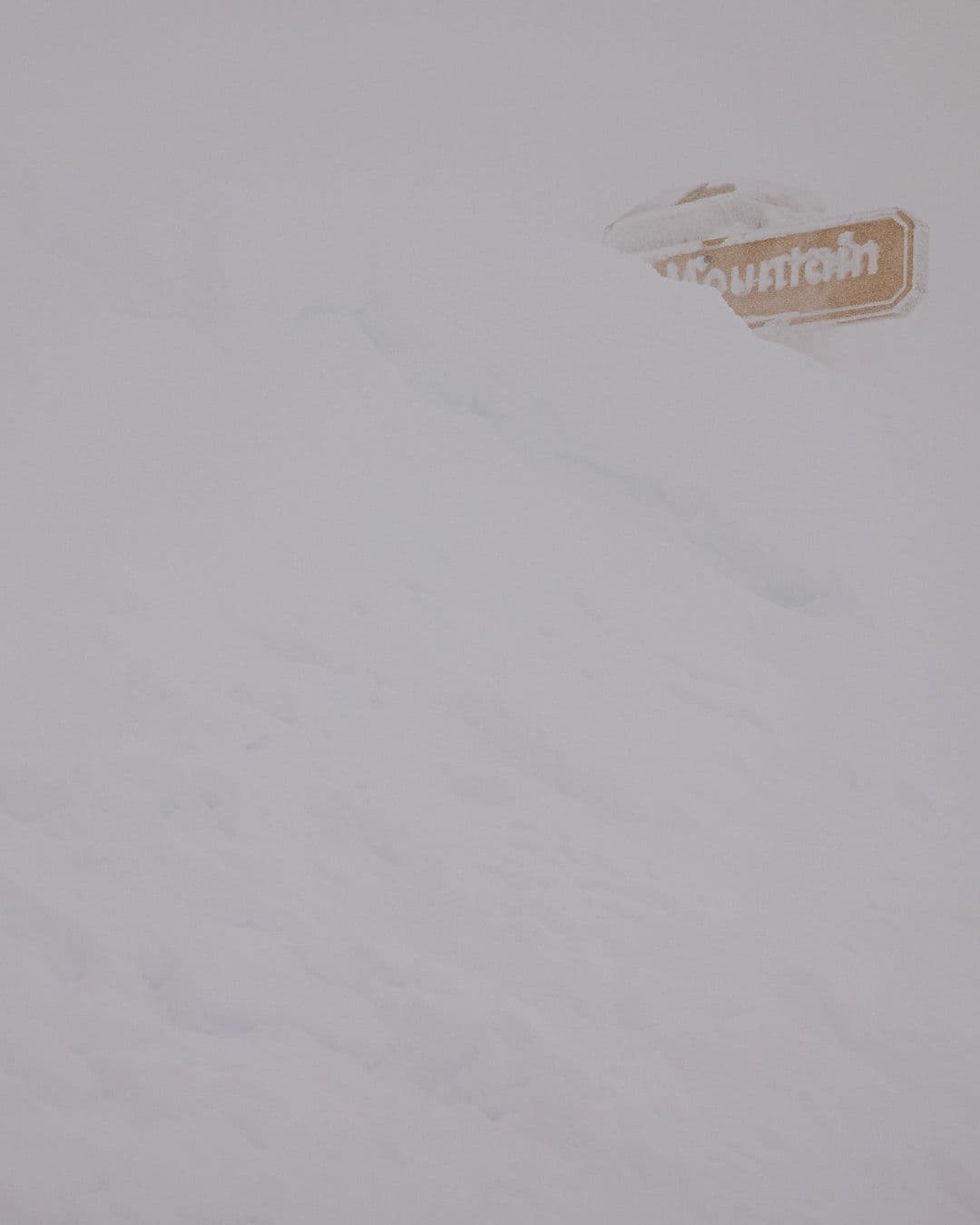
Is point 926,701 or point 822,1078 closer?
point 822,1078

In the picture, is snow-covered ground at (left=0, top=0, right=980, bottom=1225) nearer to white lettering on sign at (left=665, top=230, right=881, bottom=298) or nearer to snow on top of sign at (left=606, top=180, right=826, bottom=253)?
white lettering on sign at (left=665, top=230, right=881, bottom=298)

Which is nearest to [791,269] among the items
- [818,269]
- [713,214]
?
[818,269]

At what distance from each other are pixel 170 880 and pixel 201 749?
63cm

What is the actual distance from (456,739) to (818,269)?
10963 millimetres

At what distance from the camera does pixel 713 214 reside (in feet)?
45.6

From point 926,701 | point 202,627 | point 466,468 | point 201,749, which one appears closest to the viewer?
point 201,749

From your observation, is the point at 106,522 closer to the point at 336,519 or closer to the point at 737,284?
the point at 336,519

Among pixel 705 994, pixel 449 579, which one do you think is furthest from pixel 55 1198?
pixel 449 579

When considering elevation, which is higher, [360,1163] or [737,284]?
[737,284]

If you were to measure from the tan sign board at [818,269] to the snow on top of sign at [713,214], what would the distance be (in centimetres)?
48

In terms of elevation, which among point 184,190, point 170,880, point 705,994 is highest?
point 184,190

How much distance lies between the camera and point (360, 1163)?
2227mm

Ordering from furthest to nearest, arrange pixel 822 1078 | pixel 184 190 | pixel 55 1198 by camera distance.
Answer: pixel 184 190
pixel 822 1078
pixel 55 1198

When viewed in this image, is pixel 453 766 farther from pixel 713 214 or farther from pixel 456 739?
pixel 713 214
